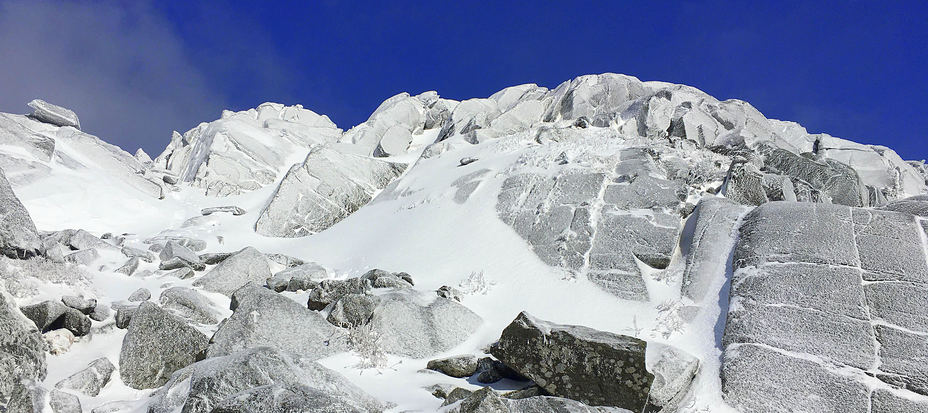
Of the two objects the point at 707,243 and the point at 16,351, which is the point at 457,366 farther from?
the point at 707,243

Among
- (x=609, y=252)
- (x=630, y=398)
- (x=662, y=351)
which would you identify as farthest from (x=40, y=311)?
(x=609, y=252)

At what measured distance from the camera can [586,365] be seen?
6.81 metres

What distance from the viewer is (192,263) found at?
1388 centimetres

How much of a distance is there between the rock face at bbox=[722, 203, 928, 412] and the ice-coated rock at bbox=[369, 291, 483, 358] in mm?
4433

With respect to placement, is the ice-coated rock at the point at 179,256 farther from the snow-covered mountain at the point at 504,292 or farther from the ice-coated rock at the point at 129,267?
the ice-coated rock at the point at 129,267

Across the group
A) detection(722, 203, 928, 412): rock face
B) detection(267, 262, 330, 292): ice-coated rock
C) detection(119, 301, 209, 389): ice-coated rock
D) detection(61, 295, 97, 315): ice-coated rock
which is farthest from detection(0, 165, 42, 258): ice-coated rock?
detection(722, 203, 928, 412): rock face

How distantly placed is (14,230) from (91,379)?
3855 mm

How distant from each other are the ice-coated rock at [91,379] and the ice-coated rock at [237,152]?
22946 mm

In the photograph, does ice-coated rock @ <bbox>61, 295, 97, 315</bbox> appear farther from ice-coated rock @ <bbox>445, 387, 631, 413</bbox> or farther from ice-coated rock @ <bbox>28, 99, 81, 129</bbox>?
ice-coated rock @ <bbox>28, 99, 81, 129</bbox>

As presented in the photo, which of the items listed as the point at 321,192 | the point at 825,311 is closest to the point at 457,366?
the point at 825,311

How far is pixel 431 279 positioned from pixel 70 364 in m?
7.04

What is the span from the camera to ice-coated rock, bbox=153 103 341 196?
3023 centimetres

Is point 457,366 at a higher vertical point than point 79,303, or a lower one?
→ higher

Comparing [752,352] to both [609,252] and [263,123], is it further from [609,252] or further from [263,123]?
[263,123]
